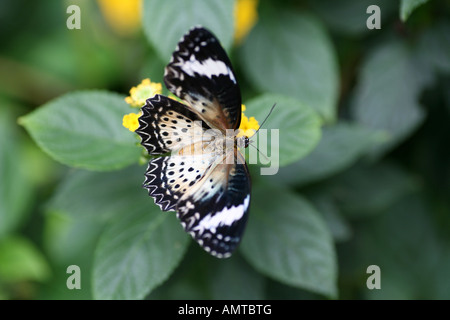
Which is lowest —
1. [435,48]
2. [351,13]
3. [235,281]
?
[235,281]

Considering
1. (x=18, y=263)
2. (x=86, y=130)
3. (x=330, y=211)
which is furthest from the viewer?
(x=18, y=263)

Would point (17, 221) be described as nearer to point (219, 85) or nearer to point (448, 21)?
point (219, 85)

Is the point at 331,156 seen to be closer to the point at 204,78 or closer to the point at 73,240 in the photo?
the point at 204,78

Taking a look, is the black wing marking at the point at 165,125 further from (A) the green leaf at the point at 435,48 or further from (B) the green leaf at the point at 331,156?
(A) the green leaf at the point at 435,48

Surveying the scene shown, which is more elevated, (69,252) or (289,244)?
(69,252)

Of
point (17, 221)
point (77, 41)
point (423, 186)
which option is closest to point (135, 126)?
point (17, 221)

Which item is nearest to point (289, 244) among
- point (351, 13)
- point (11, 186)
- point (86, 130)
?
point (86, 130)

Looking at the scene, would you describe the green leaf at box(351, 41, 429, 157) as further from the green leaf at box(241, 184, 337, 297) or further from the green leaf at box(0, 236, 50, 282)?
the green leaf at box(0, 236, 50, 282)
